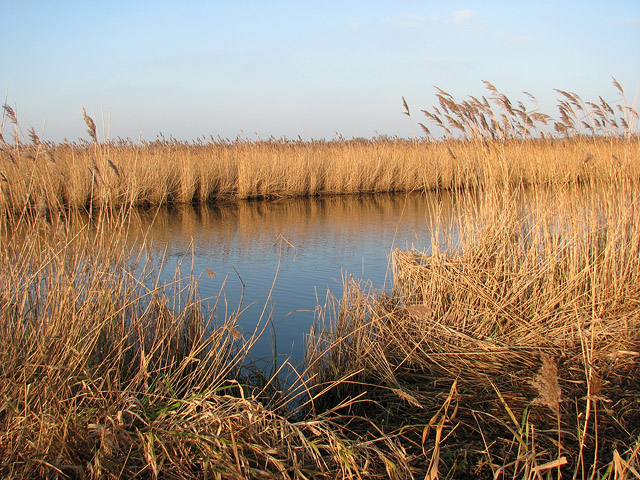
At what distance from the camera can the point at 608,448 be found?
89.6 inches

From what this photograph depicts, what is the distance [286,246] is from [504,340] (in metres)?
4.50

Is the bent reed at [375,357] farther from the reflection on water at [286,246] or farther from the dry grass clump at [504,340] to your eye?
the reflection on water at [286,246]

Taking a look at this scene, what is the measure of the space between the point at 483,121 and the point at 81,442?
3075mm

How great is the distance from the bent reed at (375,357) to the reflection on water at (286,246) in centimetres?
45

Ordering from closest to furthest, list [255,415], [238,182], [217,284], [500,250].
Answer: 1. [255,415]
2. [500,250]
3. [217,284]
4. [238,182]

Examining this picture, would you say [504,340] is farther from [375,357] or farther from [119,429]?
[119,429]

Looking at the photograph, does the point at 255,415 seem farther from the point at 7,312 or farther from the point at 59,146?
the point at 59,146

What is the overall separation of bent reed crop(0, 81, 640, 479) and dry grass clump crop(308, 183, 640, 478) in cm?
1

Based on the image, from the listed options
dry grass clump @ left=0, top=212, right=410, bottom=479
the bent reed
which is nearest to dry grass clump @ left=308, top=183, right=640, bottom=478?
the bent reed

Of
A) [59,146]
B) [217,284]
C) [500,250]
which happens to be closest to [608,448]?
[500,250]

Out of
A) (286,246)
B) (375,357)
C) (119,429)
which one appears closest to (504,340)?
(375,357)

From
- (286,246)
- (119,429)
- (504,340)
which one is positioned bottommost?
(286,246)

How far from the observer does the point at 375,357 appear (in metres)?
3.08

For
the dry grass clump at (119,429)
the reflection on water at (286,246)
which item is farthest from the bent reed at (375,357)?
the reflection on water at (286,246)
